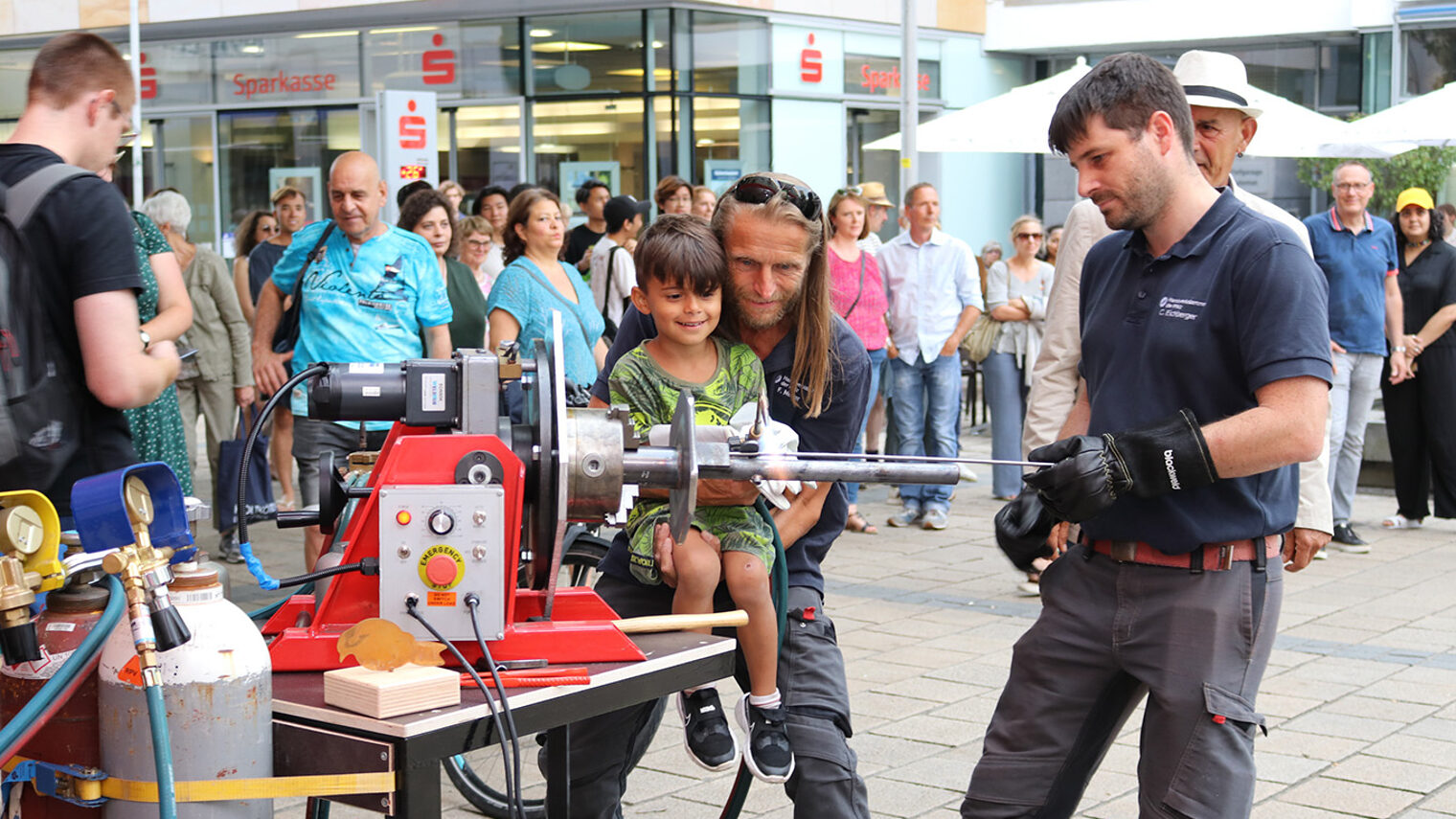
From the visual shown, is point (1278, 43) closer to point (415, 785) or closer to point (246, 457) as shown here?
point (246, 457)

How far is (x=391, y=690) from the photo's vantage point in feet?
6.77

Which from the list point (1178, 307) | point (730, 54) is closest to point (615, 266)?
point (1178, 307)

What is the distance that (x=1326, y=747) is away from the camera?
15.6ft

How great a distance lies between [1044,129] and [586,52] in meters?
7.84

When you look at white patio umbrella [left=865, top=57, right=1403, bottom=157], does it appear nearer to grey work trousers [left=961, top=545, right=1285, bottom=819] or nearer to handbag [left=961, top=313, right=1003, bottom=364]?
handbag [left=961, top=313, right=1003, bottom=364]

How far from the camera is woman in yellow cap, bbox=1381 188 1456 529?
884 centimetres

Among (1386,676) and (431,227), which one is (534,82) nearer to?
(431,227)

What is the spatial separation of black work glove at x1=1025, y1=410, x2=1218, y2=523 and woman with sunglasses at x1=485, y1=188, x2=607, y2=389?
11.4ft

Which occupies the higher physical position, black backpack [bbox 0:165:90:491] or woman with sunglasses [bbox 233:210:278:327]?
woman with sunglasses [bbox 233:210:278:327]

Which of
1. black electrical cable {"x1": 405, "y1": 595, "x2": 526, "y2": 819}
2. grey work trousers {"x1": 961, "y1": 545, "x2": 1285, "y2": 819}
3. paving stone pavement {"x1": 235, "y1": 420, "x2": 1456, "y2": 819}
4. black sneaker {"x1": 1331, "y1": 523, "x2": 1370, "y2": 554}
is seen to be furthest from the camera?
black sneaker {"x1": 1331, "y1": 523, "x2": 1370, "y2": 554}

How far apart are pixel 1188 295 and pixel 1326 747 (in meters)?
2.56

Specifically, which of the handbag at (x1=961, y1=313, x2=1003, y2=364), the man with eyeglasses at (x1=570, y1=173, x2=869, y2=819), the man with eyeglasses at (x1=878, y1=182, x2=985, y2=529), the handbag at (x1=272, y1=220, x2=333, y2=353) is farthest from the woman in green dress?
the handbag at (x1=961, y1=313, x2=1003, y2=364)

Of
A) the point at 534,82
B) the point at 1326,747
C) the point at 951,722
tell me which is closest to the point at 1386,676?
the point at 1326,747

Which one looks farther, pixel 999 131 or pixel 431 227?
pixel 999 131
